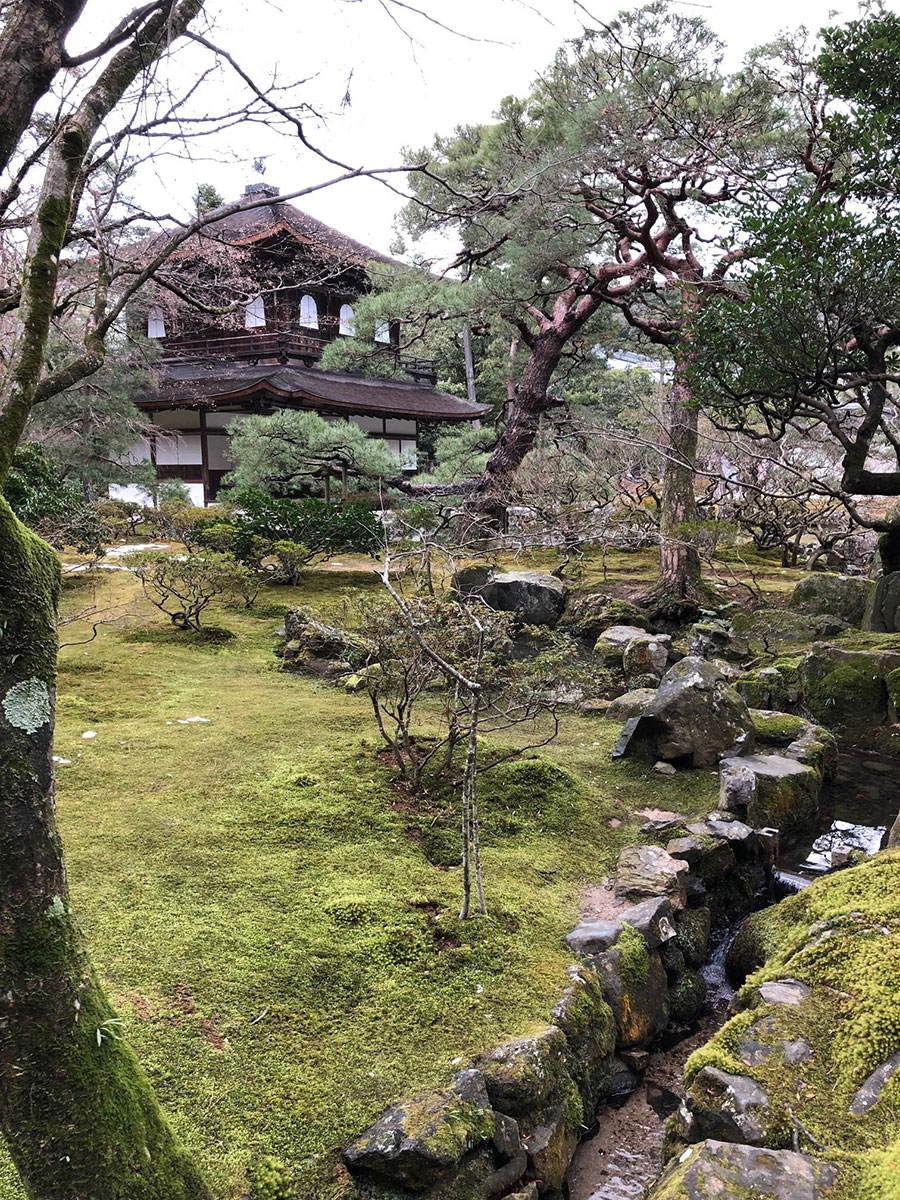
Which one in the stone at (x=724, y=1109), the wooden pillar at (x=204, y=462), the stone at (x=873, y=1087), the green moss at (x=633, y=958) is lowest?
the green moss at (x=633, y=958)

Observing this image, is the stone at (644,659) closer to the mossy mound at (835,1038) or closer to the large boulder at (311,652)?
the large boulder at (311,652)

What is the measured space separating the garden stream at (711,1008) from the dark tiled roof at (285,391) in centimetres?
1392

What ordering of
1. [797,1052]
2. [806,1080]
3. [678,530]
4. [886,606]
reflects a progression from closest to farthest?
[806,1080]
[797,1052]
[886,606]
[678,530]

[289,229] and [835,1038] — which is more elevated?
[289,229]

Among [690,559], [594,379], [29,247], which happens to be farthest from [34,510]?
[594,379]

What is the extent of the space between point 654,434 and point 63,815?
624 inches

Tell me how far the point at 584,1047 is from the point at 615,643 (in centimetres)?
648

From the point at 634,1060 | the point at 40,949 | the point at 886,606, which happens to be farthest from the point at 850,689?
the point at 40,949

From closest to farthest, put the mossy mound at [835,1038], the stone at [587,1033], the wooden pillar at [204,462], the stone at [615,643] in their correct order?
the mossy mound at [835,1038] < the stone at [587,1033] < the stone at [615,643] < the wooden pillar at [204,462]

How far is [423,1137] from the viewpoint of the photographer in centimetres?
245

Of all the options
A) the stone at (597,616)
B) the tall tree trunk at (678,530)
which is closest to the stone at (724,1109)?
the stone at (597,616)

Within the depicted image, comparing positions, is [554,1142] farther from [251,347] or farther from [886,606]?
[251,347]

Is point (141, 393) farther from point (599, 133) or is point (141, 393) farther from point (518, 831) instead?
point (518, 831)

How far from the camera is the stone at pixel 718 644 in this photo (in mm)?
9344
